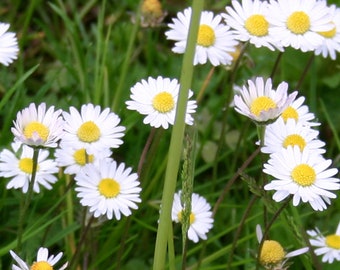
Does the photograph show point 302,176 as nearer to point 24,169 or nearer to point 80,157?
point 80,157

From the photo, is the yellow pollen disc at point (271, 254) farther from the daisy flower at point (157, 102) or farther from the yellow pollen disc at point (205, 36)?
the yellow pollen disc at point (205, 36)

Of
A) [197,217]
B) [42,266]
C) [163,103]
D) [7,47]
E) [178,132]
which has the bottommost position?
[42,266]

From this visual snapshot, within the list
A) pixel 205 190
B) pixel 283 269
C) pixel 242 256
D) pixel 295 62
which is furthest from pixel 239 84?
pixel 283 269

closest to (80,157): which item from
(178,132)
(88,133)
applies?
(88,133)

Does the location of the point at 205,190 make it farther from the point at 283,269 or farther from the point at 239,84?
the point at 283,269

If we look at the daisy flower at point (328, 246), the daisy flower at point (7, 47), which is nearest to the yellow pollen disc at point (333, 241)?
the daisy flower at point (328, 246)

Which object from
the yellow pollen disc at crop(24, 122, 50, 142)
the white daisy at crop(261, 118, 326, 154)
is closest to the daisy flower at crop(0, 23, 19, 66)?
the yellow pollen disc at crop(24, 122, 50, 142)
